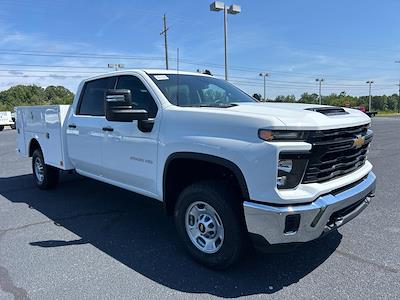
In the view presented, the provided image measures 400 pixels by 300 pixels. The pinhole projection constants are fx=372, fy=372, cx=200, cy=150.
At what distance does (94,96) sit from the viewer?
550cm

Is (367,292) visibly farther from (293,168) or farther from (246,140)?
(246,140)

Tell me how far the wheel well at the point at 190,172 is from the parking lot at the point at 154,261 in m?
0.66

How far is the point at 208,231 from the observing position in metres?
3.60

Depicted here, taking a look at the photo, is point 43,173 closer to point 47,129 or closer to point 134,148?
point 47,129

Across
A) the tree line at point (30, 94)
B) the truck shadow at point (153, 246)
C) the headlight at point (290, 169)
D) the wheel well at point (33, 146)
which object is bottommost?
the truck shadow at point (153, 246)

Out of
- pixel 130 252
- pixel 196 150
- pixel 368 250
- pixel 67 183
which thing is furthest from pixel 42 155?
pixel 368 250

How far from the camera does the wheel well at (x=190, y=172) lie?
339 centimetres

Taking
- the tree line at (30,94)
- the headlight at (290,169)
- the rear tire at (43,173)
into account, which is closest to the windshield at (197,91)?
the headlight at (290,169)

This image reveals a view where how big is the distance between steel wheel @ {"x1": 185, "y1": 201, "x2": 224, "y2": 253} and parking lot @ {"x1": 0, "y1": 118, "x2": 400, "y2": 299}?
24cm

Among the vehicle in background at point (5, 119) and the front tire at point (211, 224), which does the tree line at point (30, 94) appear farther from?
the front tire at point (211, 224)

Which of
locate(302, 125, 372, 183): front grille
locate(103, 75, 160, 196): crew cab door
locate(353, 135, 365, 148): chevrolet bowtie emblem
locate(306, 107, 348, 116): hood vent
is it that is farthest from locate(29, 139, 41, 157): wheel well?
locate(353, 135, 365, 148): chevrolet bowtie emblem

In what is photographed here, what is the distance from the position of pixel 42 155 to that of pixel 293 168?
17.4 feet

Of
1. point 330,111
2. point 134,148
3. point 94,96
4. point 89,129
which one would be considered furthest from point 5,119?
point 330,111

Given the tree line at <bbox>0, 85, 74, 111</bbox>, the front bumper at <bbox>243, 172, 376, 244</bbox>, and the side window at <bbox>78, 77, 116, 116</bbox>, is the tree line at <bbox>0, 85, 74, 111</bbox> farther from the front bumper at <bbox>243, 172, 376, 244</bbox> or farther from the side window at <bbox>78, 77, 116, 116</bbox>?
the front bumper at <bbox>243, 172, 376, 244</bbox>
